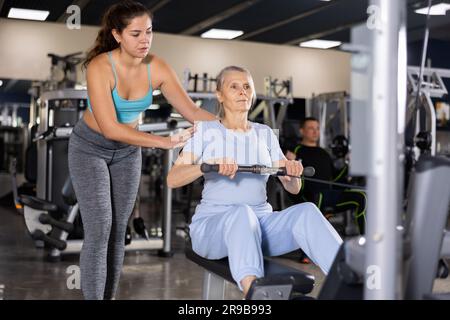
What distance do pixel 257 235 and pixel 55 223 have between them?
2563 millimetres

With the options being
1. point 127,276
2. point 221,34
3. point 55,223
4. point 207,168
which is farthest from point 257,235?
point 221,34

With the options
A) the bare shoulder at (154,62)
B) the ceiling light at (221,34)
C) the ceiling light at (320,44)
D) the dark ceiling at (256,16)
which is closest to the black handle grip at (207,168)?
the bare shoulder at (154,62)

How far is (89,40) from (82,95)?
4.16 metres

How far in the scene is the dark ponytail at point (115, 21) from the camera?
6.12 feet

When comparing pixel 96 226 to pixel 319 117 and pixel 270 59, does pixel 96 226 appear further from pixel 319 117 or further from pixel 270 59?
pixel 270 59

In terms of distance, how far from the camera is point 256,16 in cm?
800

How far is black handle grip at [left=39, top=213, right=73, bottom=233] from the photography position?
393 cm

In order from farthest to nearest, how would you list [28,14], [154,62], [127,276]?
[28,14]
[127,276]
[154,62]

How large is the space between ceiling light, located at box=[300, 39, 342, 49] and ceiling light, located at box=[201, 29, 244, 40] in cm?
114

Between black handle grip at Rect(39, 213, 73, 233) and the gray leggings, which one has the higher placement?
the gray leggings

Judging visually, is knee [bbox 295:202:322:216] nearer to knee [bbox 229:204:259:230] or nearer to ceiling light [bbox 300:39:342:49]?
knee [bbox 229:204:259:230]

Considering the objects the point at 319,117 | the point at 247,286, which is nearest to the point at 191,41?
the point at 319,117

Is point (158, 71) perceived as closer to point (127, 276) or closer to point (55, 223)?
point (127, 276)

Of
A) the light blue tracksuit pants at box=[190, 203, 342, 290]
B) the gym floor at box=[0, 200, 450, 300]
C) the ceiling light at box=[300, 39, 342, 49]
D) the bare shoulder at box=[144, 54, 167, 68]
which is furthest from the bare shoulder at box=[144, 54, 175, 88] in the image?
the ceiling light at box=[300, 39, 342, 49]
